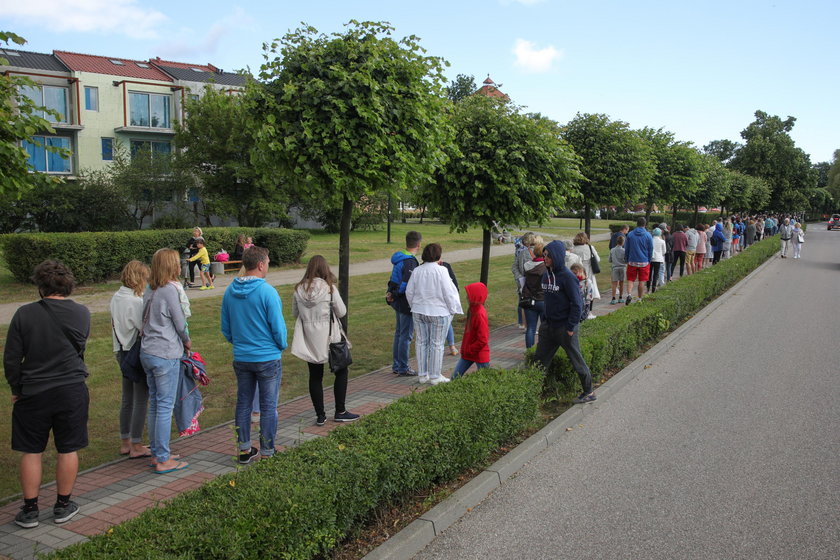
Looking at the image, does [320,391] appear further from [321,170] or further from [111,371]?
[111,371]

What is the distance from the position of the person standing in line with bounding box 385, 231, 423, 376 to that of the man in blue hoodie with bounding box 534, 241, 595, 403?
6.13 ft

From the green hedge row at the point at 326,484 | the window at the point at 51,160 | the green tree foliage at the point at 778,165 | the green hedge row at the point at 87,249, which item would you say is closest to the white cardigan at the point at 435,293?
the green hedge row at the point at 326,484

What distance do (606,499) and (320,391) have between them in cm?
282

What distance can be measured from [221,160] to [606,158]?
2224 cm

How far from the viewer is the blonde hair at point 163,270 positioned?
17.7 feet

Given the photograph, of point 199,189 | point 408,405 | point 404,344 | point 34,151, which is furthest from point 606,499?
point 34,151

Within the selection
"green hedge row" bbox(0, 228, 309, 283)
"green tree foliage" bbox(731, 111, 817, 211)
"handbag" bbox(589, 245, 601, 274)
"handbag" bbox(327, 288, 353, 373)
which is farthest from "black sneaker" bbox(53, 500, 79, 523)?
"green tree foliage" bbox(731, 111, 817, 211)

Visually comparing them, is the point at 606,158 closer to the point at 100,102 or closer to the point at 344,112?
the point at 344,112

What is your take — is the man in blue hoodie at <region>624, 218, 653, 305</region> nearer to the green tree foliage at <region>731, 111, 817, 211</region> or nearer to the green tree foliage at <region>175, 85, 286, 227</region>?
the green tree foliage at <region>175, 85, 286, 227</region>

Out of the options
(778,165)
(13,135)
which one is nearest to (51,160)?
(13,135)

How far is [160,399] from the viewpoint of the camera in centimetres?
539

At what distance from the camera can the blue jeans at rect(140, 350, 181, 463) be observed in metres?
5.33

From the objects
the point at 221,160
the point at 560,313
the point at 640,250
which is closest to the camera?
the point at 560,313

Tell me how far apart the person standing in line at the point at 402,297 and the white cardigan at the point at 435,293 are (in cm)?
51
